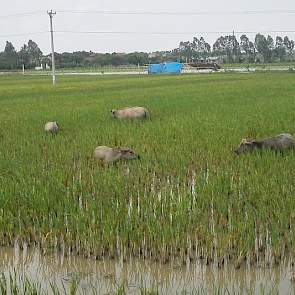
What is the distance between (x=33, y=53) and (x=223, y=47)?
133ft

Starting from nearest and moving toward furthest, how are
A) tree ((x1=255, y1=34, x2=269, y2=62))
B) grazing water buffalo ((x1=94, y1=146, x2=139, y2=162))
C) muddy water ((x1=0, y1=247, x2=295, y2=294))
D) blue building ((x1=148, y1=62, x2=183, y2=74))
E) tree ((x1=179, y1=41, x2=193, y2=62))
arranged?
muddy water ((x1=0, y1=247, x2=295, y2=294))
grazing water buffalo ((x1=94, y1=146, x2=139, y2=162))
blue building ((x1=148, y1=62, x2=183, y2=74))
tree ((x1=255, y1=34, x2=269, y2=62))
tree ((x1=179, y1=41, x2=193, y2=62))

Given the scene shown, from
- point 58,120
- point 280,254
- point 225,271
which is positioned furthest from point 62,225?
point 58,120

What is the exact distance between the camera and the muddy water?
3713mm

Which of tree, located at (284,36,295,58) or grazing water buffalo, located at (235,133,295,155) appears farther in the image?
tree, located at (284,36,295,58)

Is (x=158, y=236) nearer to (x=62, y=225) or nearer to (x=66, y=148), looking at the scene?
(x=62, y=225)

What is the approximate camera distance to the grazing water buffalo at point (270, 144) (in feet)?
26.6

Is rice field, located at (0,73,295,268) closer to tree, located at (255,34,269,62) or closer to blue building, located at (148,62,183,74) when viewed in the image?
blue building, located at (148,62,183,74)

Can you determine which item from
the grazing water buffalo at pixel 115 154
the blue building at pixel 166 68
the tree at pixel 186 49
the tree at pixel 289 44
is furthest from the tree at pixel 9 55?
the grazing water buffalo at pixel 115 154

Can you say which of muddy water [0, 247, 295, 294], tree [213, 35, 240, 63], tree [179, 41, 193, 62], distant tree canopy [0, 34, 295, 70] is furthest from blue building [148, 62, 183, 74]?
muddy water [0, 247, 295, 294]

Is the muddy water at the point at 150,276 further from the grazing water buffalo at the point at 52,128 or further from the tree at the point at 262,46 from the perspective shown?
the tree at the point at 262,46

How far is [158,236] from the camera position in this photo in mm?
4328

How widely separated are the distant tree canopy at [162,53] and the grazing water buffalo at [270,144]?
66.5 metres

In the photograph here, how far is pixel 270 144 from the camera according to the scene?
26.8 ft

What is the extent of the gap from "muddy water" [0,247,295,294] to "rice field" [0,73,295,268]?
4.8 inches
